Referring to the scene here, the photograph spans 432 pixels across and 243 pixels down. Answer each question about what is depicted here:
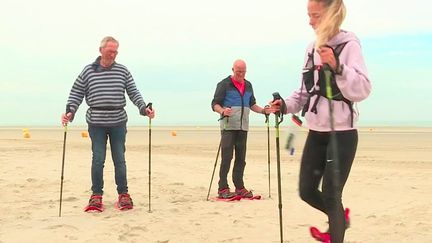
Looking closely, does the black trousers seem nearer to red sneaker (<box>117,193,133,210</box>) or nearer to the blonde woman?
red sneaker (<box>117,193,133,210</box>)

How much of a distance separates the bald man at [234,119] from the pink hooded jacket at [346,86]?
3682 mm

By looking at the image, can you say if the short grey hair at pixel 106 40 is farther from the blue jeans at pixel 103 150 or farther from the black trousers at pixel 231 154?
the black trousers at pixel 231 154

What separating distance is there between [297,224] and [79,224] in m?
2.62

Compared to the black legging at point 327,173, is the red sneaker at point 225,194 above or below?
below

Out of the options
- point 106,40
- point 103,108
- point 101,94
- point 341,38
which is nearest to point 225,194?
point 103,108

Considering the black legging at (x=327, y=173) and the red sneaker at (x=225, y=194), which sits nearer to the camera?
the black legging at (x=327, y=173)

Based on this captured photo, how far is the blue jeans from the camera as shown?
643 cm

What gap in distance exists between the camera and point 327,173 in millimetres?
3594

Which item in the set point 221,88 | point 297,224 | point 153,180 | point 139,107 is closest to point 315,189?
point 297,224

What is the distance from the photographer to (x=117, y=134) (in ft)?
21.2

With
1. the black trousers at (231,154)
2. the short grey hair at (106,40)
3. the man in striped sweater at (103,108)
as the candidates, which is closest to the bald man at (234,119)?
the black trousers at (231,154)

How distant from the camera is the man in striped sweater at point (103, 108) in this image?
20.9 ft

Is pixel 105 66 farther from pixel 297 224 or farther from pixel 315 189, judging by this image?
pixel 315 189

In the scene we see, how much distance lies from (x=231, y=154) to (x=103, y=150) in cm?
217
